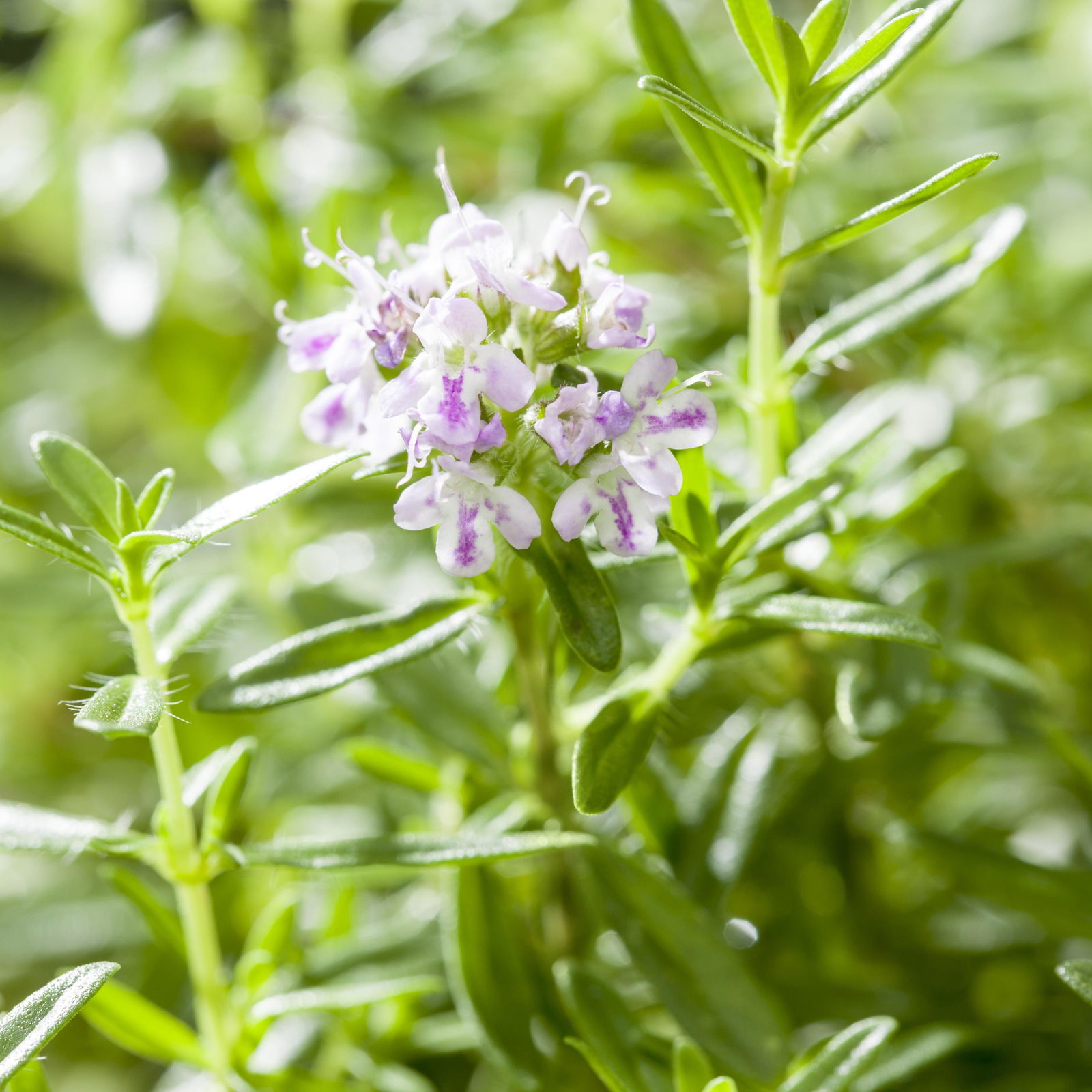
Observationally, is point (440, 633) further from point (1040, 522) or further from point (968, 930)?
point (1040, 522)

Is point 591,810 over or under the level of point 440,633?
under

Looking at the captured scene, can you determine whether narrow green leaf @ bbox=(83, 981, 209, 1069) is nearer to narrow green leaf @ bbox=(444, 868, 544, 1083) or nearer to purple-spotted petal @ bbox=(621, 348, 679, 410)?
narrow green leaf @ bbox=(444, 868, 544, 1083)

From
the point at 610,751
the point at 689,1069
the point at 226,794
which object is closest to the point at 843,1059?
the point at 689,1069

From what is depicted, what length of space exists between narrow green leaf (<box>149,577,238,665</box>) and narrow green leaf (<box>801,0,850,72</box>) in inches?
27.8

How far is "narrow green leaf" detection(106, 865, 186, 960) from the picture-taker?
1035mm

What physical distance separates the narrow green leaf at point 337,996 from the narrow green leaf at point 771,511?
1.61 ft

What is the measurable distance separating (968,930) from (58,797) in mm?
1396

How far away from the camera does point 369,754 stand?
3.85 feet

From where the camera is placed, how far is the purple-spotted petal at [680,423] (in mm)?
842

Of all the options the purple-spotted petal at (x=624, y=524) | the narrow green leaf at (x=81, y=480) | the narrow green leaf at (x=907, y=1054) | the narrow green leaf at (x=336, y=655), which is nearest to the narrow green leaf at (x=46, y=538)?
the narrow green leaf at (x=81, y=480)

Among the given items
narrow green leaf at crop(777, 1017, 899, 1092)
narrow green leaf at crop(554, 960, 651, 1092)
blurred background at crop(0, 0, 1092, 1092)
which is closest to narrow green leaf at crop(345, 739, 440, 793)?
blurred background at crop(0, 0, 1092, 1092)

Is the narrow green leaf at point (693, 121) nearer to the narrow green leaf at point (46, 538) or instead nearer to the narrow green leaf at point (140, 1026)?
the narrow green leaf at point (46, 538)

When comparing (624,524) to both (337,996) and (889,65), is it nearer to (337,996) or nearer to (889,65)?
(889,65)

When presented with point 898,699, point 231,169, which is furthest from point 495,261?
→ point 231,169
